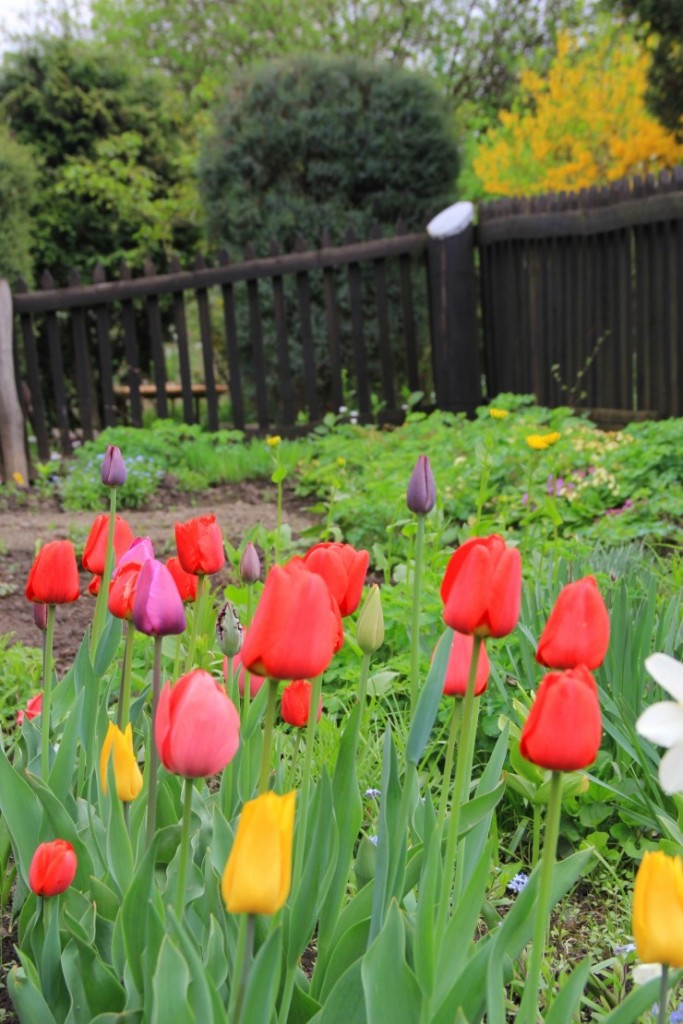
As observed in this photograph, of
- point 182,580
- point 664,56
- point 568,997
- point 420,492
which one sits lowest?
point 568,997

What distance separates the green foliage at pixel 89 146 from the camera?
1081 centimetres

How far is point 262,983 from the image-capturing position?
0.93 m

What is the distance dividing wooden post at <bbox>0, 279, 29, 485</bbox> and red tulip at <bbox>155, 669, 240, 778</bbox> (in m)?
6.29

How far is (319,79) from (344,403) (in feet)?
9.09

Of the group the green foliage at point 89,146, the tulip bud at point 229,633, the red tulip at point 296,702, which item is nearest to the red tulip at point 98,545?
the tulip bud at point 229,633

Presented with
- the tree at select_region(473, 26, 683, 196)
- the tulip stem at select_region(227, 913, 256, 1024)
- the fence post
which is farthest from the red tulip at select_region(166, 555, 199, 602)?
the tree at select_region(473, 26, 683, 196)

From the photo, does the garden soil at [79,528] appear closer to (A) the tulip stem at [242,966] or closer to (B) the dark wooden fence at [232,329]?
(B) the dark wooden fence at [232,329]

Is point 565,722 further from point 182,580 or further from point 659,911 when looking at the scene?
point 182,580

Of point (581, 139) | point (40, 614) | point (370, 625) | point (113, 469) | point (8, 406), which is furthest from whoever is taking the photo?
point (581, 139)

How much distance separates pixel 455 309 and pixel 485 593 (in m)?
6.90

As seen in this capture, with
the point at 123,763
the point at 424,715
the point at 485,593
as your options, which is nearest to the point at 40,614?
the point at 123,763

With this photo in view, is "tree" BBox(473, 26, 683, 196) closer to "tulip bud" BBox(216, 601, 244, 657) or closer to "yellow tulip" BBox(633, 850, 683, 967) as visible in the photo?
"tulip bud" BBox(216, 601, 244, 657)

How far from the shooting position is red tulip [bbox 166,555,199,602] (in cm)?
149

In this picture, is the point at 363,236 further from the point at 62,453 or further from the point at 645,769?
the point at 645,769
